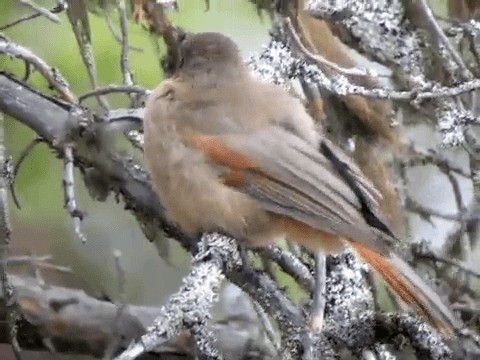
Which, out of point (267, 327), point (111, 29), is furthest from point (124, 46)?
point (267, 327)

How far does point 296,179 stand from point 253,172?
0.05 metres

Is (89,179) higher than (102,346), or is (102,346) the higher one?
(89,179)

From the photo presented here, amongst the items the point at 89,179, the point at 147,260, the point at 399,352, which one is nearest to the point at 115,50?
the point at 89,179

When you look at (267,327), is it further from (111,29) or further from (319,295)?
(111,29)

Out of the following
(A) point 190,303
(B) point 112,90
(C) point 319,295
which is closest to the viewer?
(A) point 190,303

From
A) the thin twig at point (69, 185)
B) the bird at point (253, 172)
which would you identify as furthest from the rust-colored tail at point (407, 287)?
the thin twig at point (69, 185)

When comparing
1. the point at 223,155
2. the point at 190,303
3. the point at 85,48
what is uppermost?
the point at 85,48

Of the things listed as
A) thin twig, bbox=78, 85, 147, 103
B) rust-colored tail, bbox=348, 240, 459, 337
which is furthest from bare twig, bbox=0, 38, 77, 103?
rust-colored tail, bbox=348, 240, 459, 337

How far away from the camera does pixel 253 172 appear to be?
1.12 metres

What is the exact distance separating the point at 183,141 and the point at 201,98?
0.25ft

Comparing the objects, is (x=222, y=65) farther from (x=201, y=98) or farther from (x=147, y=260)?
(x=147, y=260)

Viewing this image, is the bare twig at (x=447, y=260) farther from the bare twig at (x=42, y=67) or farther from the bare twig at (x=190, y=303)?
the bare twig at (x=42, y=67)

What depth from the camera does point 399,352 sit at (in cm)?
108

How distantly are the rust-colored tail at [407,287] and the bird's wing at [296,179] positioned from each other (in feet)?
0.09
